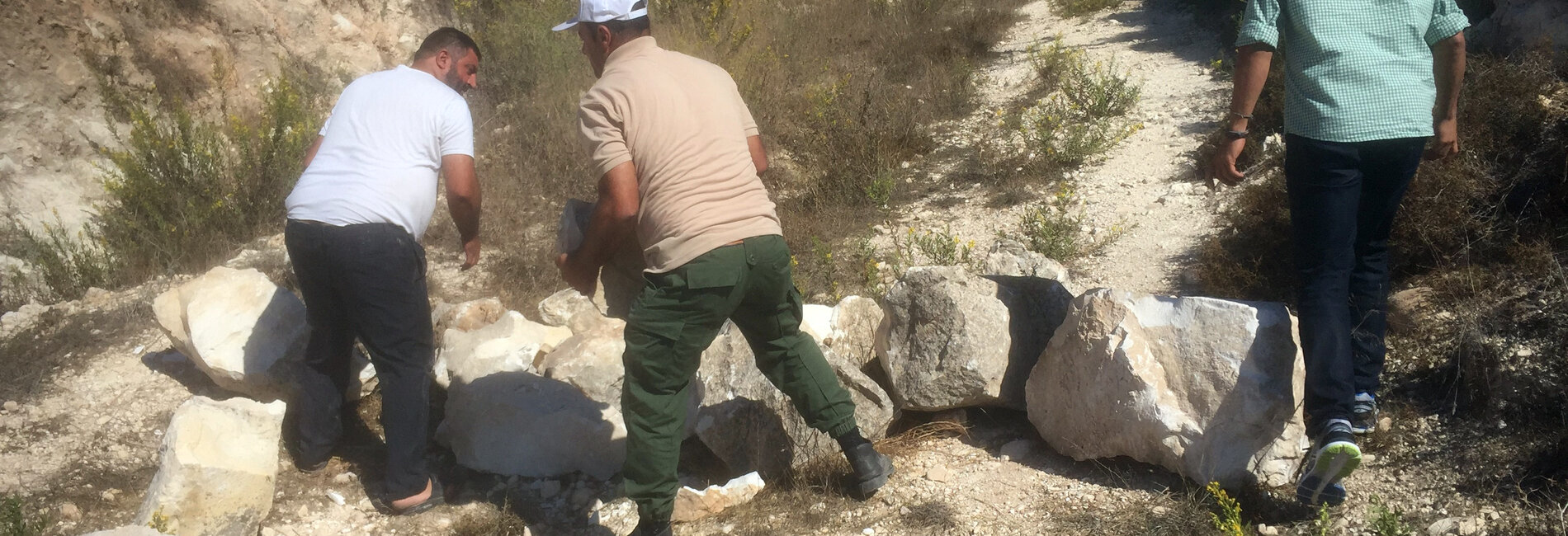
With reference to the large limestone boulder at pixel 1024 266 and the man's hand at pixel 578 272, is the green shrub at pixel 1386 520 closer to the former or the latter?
the large limestone boulder at pixel 1024 266

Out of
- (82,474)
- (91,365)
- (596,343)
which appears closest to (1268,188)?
(596,343)

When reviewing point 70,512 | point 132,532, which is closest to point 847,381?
point 132,532

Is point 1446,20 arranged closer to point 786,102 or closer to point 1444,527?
point 1444,527

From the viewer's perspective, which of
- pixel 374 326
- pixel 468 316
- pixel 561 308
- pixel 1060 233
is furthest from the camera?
pixel 1060 233

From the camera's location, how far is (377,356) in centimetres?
305

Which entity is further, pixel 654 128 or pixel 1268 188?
pixel 1268 188

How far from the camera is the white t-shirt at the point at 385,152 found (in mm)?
2902

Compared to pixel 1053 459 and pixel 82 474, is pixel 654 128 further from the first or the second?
pixel 82 474

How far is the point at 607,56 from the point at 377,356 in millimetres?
1268

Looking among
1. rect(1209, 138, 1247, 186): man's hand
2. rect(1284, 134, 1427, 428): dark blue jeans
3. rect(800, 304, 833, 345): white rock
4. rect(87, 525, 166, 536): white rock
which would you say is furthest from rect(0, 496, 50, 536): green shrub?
rect(1284, 134, 1427, 428): dark blue jeans

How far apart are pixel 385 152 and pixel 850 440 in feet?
5.49

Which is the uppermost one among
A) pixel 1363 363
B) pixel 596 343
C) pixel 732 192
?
pixel 732 192

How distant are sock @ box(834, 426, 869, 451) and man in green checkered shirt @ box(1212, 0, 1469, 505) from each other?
3.89 ft

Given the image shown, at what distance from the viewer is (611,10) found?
8.13ft
